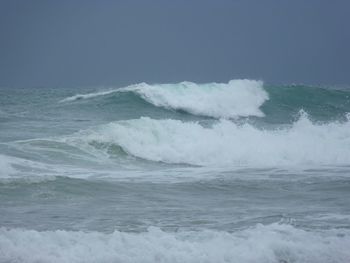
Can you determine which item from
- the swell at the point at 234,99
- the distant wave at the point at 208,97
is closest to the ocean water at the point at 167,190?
the swell at the point at 234,99

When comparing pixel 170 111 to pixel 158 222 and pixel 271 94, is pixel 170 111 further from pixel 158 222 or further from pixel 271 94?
pixel 158 222

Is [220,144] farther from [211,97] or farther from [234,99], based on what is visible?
[234,99]

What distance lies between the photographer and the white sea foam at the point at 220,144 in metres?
16.4

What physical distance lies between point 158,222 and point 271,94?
24.7 meters

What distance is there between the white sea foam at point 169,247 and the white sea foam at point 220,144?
7.83 metres

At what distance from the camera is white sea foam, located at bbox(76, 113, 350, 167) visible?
16406 mm

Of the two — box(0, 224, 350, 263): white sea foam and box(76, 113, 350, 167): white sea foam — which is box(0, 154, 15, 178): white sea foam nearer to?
box(76, 113, 350, 167): white sea foam

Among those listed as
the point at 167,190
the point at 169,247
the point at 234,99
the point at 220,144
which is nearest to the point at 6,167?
the point at 167,190

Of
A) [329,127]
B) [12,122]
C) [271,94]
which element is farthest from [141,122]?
[271,94]

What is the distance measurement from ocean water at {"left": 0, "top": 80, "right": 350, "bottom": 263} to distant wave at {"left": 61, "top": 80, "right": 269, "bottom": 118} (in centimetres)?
317

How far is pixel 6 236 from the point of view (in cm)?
731

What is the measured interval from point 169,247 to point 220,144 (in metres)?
10.6

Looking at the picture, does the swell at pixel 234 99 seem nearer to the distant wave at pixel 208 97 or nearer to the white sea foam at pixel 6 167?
the distant wave at pixel 208 97

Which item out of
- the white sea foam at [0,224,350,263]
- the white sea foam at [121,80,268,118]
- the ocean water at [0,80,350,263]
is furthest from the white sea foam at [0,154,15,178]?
the white sea foam at [121,80,268,118]
